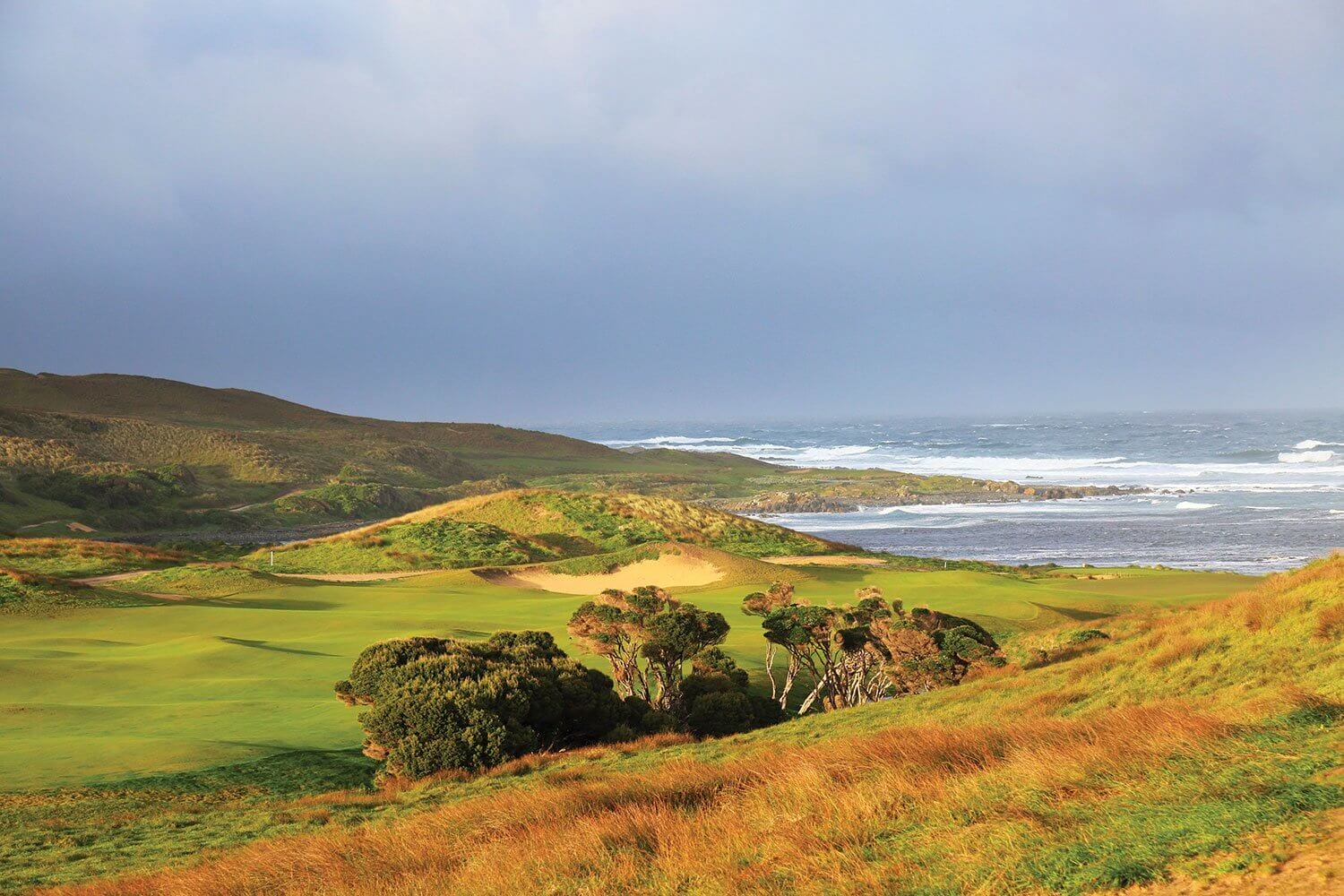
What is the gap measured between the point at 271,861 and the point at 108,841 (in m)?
3.42

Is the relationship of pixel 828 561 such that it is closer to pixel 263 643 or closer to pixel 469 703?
pixel 263 643

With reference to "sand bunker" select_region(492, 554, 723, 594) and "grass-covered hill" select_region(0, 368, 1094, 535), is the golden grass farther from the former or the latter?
"grass-covered hill" select_region(0, 368, 1094, 535)

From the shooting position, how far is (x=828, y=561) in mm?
42812

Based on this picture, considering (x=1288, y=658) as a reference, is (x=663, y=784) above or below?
below

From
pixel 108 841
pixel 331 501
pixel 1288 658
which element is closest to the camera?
pixel 108 841

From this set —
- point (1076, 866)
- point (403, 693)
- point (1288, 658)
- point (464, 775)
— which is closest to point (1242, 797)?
point (1076, 866)

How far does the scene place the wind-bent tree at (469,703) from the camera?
13539 millimetres

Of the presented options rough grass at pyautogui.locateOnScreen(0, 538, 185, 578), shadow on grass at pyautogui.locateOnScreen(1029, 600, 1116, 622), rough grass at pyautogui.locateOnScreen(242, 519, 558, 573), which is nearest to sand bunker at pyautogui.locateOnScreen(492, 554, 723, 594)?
Result: rough grass at pyautogui.locateOnScreen(242, 519, 558, 573)

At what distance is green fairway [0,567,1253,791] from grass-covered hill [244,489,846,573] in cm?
660

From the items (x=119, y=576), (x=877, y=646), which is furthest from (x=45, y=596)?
(x=877, y=646)

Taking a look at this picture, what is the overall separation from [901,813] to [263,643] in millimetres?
20070

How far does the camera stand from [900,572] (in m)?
37.5

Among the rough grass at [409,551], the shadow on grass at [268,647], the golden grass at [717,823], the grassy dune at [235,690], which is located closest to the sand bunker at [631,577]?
the grassy dune at [235,690]

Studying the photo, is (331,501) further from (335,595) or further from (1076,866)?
(1076,866)
